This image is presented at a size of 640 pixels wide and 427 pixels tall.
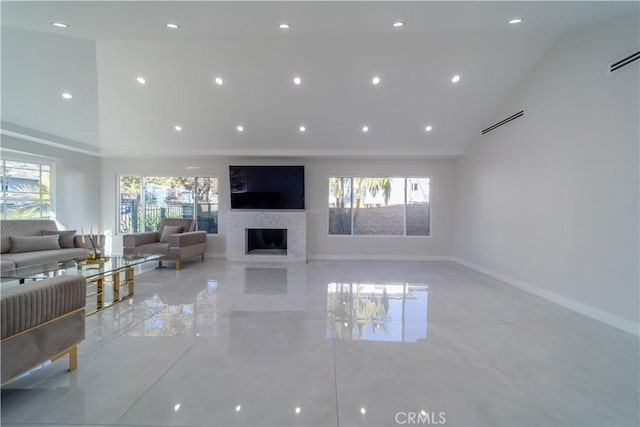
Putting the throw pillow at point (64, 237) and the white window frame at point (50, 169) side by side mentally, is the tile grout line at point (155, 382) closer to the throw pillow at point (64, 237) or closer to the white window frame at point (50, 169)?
the throw pillow at point (64, 237)

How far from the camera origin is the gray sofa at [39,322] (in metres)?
1.63

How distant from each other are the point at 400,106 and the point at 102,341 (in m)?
5.50

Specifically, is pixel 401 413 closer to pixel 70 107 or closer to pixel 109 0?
pixel 109 0

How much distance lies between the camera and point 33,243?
15.8 ft

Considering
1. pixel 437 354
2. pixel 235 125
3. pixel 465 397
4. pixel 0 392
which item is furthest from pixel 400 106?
pixel 0 392

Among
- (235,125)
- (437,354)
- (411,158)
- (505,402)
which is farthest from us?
(411,158)

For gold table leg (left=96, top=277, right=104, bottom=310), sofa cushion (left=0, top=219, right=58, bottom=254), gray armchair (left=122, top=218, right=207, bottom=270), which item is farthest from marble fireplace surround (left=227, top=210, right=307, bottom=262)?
sofa cushion (left=0, top=219, right=58, bottom=254)

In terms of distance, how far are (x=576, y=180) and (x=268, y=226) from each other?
5.72 m

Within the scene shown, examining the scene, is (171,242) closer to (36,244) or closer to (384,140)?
(36,244)

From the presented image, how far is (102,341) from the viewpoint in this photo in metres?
2.59

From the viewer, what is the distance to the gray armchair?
18.4ft

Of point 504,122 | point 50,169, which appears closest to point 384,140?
point 504,122

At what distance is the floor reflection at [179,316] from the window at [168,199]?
344 centimetres

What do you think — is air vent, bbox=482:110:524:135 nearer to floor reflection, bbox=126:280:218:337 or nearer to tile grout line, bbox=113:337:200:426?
floor reflection, bbox=126:280:218:337
